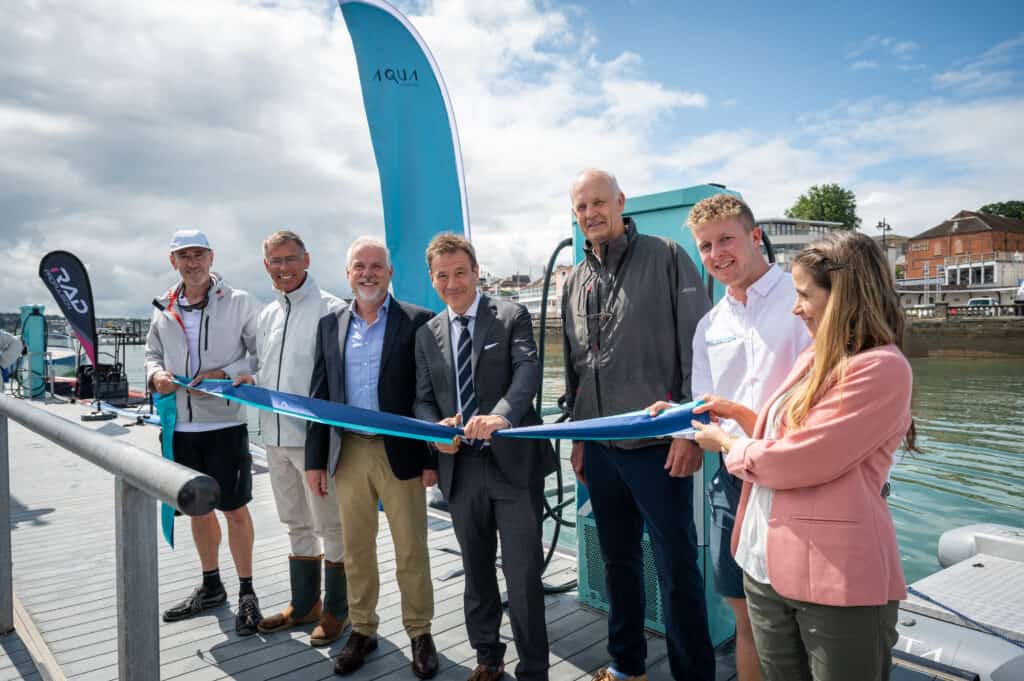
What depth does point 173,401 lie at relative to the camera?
3.48 metres

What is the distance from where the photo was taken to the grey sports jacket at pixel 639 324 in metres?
2.51

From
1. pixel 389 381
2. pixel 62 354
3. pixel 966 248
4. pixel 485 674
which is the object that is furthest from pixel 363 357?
pixel 966 248

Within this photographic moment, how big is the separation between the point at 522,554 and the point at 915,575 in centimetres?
584

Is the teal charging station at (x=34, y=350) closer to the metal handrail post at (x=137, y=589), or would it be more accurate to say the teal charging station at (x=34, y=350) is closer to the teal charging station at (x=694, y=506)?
the teal charging station at (x=694, y=506)

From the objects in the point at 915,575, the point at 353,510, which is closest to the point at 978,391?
the point at 915,575

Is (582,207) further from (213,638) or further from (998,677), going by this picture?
(213,638)

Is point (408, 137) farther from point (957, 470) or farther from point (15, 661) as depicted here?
point (957, 470)

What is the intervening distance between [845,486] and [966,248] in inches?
3273

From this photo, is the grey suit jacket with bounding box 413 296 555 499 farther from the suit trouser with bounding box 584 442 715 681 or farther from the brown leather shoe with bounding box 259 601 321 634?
the brown leather shoe with bounding box 259 601 321 634

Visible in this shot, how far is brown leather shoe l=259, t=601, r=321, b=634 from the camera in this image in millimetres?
3352

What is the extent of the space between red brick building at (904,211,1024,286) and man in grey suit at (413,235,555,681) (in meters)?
70.4

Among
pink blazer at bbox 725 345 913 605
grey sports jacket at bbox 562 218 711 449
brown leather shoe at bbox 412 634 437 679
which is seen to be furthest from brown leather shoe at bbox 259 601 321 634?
pink blazer at bbox 725 345 913 605

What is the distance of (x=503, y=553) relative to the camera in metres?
2.67

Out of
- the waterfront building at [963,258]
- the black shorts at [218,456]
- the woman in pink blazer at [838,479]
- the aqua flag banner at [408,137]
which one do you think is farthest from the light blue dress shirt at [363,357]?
the waterfront building at [963,258]
